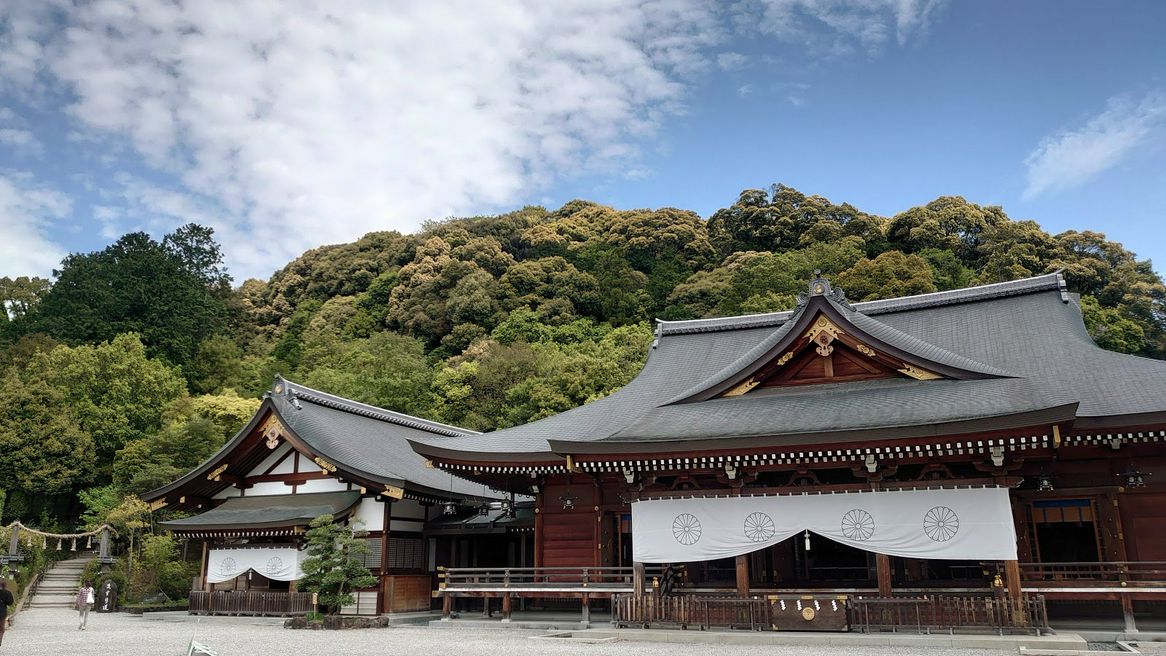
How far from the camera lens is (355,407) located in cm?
2536

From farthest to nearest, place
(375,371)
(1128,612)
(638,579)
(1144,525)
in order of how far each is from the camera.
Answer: (375,371) < (638,579) < (1144,525) < (1128,612)

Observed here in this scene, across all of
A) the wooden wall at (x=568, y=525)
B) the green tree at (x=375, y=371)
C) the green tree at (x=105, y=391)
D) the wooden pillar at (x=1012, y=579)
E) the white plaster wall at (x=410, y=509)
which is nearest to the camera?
the wooden pillar at (x=1012, y=579)

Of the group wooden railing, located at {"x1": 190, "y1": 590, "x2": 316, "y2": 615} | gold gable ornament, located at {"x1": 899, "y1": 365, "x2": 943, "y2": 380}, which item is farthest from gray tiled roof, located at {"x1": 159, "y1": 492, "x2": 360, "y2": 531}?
gold gable ornament, located at {"x1": 899, "y1": 365, "x2": 943, "y2": 380}

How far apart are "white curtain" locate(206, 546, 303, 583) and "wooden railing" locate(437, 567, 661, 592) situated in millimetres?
4831

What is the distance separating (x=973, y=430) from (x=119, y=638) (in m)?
15.7

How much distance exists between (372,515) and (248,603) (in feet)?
13.0

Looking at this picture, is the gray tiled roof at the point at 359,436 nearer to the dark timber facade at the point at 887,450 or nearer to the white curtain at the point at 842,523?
the dark timber facade at the point at 887,450

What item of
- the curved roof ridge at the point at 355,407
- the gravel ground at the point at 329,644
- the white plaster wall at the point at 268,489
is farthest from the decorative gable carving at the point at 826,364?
the white plaster wall at the point at 268,489

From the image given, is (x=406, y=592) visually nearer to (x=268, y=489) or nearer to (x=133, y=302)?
(x=268, y=489)

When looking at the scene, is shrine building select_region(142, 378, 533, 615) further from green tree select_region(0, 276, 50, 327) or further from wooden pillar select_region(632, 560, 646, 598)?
green tree select_region(0, 276, 50, 327)

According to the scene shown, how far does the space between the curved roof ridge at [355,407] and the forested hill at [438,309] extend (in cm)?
724

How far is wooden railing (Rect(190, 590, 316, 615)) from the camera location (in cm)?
1981

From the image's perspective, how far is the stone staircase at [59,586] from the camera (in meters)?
26.0

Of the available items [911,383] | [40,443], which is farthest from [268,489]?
[40,443]
